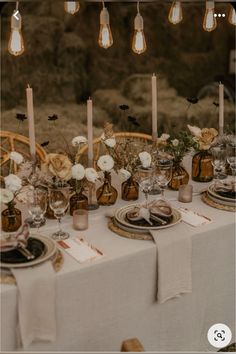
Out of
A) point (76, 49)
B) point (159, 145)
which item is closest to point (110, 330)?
point (159, 145)

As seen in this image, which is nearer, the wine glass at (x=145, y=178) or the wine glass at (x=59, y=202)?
the wine glass at (x=59, y=202)

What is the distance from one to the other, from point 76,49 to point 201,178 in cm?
389

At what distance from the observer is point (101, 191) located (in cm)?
199

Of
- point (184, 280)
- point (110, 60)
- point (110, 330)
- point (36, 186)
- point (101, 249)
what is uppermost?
point (110, 60)

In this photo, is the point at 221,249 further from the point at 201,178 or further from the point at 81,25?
the point at 81,25

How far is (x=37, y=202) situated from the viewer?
1.71 meters

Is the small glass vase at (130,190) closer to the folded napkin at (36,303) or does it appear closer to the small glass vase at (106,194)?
the small glass vase at (106,194)

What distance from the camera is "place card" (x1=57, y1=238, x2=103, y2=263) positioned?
1.57 m

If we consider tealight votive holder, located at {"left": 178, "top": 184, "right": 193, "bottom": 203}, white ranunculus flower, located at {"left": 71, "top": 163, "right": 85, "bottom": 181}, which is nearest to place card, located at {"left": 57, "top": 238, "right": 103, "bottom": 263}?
white ranunculus flower, located at {"left": 71, "top": 163, "right": 85, "bottom": 181}

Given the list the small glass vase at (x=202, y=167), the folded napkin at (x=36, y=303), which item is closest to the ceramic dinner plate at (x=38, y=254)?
the folded napkin at (x=36, y=303)

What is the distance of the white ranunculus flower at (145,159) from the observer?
1934mm

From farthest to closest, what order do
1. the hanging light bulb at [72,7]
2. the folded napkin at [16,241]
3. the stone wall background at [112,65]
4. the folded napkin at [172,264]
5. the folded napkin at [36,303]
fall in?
the stone wall background at [112,65]
the hanging light bulb at [72,7]
the folded napkin at [172,264]
the folded napkin at [16,241]
the folded napkin at [36,303]

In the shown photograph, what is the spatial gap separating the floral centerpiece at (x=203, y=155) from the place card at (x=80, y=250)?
0.75 meters

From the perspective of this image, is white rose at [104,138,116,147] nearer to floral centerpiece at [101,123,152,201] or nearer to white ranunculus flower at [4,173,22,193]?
floral centerpiece at [101,123,152,201]
